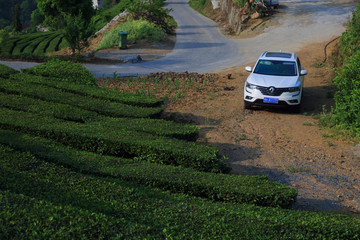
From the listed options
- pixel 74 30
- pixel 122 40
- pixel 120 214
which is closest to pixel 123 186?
pixel 120 214

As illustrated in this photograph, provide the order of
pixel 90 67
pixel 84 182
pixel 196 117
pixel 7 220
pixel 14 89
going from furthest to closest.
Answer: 1. pixel 90 67
2. pixel 196 117
3. pixel 14 89
4. pixel 84 182
5. pixel 7 220

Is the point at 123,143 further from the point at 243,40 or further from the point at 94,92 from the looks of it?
the point at 243,40

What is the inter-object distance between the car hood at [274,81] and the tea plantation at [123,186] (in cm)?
438

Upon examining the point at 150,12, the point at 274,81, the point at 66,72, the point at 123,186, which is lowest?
the point at 123,186

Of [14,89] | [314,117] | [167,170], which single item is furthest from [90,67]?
[167,170]

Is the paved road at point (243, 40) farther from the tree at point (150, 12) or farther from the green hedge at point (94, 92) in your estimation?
the green hedge at point (94, 92)

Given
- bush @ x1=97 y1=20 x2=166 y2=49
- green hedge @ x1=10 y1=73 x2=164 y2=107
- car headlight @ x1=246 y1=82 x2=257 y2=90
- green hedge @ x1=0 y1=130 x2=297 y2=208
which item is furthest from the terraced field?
green hedge @ x1=0 y1=130 x2=297 y2=208

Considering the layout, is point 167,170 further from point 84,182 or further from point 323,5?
point 323,5

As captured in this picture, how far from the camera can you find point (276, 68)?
13914 millimetres

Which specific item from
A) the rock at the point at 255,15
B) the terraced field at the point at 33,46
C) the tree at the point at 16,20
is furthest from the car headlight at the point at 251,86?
→ the tree at the point at 16,20

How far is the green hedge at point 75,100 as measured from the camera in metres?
10.4

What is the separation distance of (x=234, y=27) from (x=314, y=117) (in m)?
21.9

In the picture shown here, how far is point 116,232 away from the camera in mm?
4465

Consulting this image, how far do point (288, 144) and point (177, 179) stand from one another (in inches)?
200
